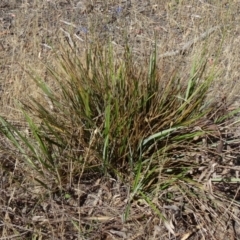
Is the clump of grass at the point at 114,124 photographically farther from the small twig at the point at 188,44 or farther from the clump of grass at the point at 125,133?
the small twig at the point at 188,44

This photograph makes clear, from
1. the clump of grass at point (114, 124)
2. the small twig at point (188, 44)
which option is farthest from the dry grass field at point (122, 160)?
the small twig at point (188, 44)

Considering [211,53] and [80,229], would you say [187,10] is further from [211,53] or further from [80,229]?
[80,229]

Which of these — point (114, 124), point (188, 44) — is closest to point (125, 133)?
point (114, 124)

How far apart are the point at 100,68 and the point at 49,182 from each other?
2.07ft

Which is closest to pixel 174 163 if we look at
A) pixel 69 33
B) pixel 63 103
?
pixel 63 103

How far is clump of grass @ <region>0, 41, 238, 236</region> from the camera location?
217 centimetres

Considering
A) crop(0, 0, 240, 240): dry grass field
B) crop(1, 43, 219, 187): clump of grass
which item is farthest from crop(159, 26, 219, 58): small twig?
crop(1, 43, 219, 187): clump of grass

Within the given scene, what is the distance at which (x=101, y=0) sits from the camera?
4223 mm

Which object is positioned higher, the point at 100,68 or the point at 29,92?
the point at 100,68

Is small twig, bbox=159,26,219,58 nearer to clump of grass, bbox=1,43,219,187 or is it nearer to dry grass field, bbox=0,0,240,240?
dry grass field, bbox=0,0,240,240

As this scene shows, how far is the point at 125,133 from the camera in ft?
7.16

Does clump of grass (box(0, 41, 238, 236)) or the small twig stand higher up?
clump of grass (box(0, 41, 238, 236))

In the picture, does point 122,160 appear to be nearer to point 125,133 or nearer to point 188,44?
point 125,133

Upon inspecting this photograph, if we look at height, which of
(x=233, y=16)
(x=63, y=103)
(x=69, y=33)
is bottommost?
(x=233, y=16)
